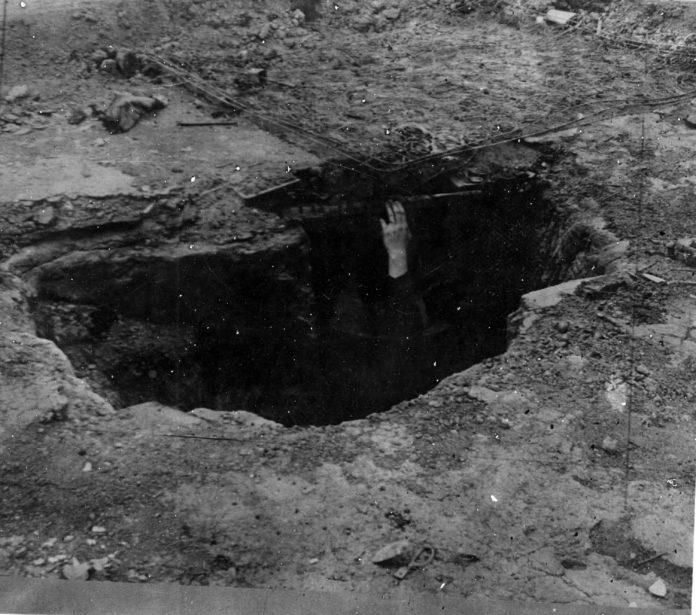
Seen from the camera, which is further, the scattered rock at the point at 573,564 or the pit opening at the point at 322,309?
the pit opening at the point at 322,309

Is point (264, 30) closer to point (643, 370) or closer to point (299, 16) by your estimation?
point (299, 16)

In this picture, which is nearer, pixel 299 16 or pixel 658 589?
pixel 658 589

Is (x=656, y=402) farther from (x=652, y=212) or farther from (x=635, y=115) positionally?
(x=635, y=115)

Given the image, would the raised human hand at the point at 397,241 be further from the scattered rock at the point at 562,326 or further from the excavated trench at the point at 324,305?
the scattered rock at the point at 562,326

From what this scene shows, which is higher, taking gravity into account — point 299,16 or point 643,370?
point 299,16

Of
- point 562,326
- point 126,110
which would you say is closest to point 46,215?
point 126,110

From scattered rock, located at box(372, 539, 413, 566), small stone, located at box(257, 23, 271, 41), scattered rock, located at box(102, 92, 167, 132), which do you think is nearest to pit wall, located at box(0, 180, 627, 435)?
scattered rock, located at box(102, 92, 167, 132)

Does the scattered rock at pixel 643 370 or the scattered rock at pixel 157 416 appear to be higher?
the scattered rock at pixel 643 370

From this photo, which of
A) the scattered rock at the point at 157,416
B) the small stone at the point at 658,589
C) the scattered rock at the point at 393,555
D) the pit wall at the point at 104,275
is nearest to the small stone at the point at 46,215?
the pit wall at the point at 104,275
